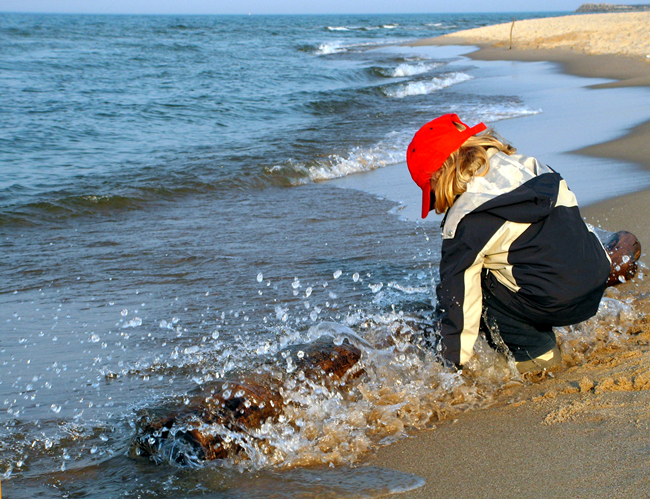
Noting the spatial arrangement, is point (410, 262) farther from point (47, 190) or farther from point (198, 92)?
point (198, 92)

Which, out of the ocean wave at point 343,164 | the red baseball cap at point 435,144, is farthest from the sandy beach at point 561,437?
the ocean wave at point 343,164

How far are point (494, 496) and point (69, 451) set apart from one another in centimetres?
199

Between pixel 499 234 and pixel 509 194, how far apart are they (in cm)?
18

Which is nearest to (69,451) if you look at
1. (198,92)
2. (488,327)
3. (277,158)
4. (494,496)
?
(494,496)

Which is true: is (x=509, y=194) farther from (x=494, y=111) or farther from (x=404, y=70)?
(x=404, y=70)

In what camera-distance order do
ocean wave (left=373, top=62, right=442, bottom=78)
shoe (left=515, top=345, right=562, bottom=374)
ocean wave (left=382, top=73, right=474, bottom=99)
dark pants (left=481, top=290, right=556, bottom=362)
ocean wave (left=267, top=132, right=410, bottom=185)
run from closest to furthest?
dark pants (left=481, top=290, right=556, bottom=362) < shoe (left=515, top=345, right=562, bottom=374) < ocean wave (left=267, top=132, right=410, bottom=185) < ocean wave (left=382, top=73, right=474, bottom=99) < ocean wave (left=373, top=62, right=442, bottom=78)

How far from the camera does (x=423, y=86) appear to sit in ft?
64.2

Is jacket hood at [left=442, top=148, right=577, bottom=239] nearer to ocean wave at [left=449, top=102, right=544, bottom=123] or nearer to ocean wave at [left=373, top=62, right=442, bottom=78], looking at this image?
ocean wave at [left=449, top=102, right=544, bottom=123]

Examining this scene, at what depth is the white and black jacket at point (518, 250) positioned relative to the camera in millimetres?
2578

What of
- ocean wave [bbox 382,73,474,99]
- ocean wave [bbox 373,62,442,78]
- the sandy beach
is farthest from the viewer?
ocean wave [bbox 373,62,442,78]

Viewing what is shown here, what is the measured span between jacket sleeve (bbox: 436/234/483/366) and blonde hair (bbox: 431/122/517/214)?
0.22 meters

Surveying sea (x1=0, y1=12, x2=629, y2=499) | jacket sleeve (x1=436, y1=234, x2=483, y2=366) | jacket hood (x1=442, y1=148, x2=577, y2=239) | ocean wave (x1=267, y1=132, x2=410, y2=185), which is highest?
jacket hood (x1=442, y1=148, x2=577, y2=239)

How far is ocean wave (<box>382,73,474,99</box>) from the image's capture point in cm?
1821

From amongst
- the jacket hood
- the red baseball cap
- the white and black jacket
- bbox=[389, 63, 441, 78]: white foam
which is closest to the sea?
the white and black jacket
